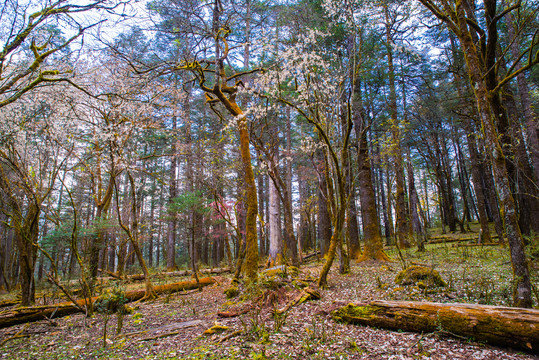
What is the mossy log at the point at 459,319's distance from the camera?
7.37ft

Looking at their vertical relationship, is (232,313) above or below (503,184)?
below

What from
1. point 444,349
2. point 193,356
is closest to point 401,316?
point 444,349

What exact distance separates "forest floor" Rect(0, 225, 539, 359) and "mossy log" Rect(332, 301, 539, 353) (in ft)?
0.27

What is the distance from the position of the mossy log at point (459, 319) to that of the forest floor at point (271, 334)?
Answer: 3.3 inches

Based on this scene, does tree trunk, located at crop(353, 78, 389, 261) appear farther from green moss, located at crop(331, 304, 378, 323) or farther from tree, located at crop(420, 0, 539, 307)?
green moss, located at crop(331, 304, 378, 323)

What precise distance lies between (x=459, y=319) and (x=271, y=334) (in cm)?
203

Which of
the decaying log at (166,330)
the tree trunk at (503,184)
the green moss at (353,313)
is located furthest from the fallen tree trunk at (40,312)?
the tree trunk at (503,184)

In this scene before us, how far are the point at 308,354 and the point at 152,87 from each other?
23.0 feet

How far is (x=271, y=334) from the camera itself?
311 cm

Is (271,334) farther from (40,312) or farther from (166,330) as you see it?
(40,312)

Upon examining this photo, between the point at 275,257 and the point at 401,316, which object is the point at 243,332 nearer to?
the point at 401,316

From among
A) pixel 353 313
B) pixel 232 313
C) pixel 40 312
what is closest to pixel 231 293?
pixel 232 313

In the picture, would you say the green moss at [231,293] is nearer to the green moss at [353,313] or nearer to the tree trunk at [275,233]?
the green moss at [353,313]

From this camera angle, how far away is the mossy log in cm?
225
